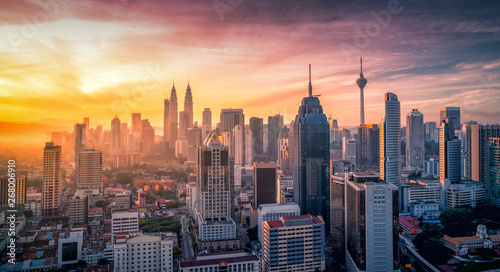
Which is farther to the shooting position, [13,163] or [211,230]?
[211,230]

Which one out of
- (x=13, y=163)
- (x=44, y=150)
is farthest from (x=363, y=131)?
(x=13, y=163)

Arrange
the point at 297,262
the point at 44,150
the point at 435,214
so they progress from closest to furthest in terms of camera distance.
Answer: the point at 297,262 → the point at 44,150 → the point at 435,214

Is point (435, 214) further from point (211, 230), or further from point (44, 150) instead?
point (44, 150)

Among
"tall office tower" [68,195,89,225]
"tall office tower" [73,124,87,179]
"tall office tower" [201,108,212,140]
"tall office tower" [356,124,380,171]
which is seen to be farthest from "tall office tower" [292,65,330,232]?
"tall office tower" [201,108,212,140]

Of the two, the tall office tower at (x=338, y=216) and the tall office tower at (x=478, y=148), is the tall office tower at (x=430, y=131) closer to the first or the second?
the tall office tower at (x=478, y=148)

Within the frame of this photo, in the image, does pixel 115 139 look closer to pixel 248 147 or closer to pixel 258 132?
pixel 248 147

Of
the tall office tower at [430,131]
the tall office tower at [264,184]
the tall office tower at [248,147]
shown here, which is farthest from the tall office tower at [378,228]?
the tall office tower at [430,131]

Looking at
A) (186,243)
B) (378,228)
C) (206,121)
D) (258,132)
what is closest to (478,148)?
(378,228)

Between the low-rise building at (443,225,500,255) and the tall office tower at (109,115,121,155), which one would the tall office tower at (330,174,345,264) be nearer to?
the low-rise building at (443,225,500,255)
